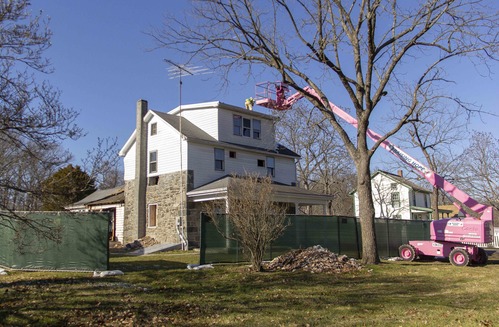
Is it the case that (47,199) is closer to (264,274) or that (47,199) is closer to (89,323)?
(89,323)

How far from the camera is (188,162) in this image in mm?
22312

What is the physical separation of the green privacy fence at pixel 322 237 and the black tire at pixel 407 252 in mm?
1088

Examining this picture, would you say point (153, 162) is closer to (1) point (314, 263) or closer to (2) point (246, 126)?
(2) point (246, 126)

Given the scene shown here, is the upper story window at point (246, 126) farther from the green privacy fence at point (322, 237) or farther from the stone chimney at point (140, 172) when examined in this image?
the green privacy fence at point (322, 237)

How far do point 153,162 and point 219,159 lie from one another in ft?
12.5

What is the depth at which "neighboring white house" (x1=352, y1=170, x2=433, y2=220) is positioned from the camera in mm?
40812

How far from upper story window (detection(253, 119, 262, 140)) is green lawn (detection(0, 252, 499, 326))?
49.4 feet

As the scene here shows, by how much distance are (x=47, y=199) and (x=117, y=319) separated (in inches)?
125

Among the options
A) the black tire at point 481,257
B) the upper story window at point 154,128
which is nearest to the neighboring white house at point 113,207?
the upper story window at point 154,128

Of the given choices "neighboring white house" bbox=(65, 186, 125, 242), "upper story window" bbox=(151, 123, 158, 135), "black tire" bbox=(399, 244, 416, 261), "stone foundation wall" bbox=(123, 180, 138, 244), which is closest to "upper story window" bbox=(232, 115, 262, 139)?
"upper story window" bbox=(151, 123, 158, 135)

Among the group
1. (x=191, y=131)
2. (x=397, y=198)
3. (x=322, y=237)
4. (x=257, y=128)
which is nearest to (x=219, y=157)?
(x=191, y=131)

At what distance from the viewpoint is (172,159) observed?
2320cm

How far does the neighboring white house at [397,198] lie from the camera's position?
40812mm

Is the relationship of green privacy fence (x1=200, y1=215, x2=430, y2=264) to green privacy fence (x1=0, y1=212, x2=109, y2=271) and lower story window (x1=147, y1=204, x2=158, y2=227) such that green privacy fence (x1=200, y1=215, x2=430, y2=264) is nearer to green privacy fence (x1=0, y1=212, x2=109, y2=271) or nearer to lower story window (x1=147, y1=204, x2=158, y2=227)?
green privacy fence (x1=0, y1=212, x2=109, y2=271)
